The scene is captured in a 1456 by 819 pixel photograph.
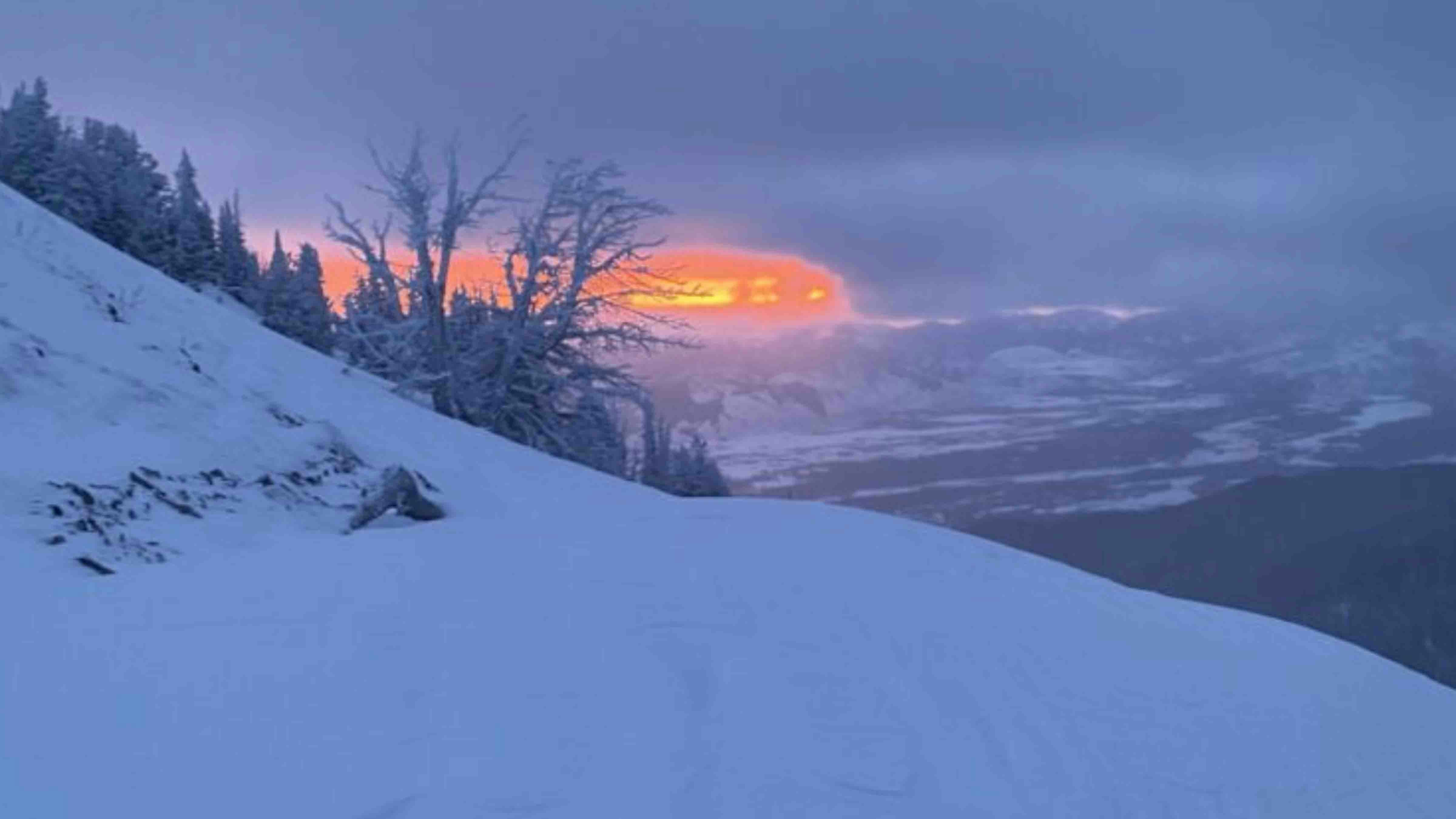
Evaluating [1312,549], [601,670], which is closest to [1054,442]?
[1312,549]

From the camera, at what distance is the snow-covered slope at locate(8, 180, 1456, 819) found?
525 cm

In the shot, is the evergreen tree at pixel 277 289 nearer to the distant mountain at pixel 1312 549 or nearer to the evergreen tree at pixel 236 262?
the evergreen tree at pixel 236 262

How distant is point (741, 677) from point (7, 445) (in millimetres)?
7098

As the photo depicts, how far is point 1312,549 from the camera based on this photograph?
6969cm

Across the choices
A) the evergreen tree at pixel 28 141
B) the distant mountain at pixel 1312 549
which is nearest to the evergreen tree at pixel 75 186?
the evergreen tree at pixel 28 141

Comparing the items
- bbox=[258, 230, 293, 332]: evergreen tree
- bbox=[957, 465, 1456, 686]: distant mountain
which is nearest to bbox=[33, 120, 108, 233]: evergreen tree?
bbox=[258, 230, 293, 332]: evergreen tree

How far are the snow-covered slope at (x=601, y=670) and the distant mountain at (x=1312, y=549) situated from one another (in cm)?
3605

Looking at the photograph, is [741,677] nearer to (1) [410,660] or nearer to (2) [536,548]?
(1) [410,660]

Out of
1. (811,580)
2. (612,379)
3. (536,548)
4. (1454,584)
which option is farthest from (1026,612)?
(1454,584)

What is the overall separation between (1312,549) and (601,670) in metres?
74.4

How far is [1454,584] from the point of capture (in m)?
59.3

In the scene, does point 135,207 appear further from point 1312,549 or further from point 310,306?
point 1312,549

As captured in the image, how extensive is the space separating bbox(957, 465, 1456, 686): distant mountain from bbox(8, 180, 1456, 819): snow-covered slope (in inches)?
1419

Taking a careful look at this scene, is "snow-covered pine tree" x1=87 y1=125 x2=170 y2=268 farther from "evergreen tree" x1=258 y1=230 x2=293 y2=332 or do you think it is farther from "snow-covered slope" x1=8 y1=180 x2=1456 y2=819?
"snow-covered slope" x1=8 y1=180 x2=1456 y2=819
